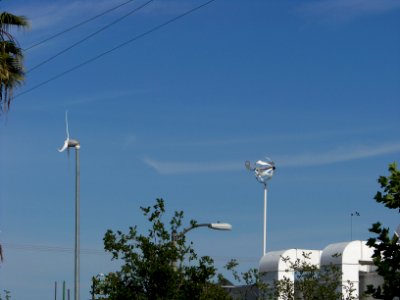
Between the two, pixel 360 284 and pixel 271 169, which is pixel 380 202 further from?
pixel 271 169

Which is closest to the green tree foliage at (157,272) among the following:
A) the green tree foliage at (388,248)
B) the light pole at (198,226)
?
the light pole at (198,226)

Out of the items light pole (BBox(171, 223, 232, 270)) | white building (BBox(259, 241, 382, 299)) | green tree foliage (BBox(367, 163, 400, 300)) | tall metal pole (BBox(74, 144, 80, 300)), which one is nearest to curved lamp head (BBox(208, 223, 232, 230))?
light pole (BBox(171, 223, 232, 270))

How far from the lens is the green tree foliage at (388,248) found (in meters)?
13.1

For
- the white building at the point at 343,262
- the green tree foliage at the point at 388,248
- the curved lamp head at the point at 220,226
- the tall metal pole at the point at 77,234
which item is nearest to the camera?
the green tree foliage at the point at 388,248

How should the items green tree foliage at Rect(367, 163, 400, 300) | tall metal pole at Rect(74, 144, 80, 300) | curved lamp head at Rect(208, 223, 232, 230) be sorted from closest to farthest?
green tree foliage at Rect(367, 163, 400, 300)
tall metal pole at Rect(74, 144, 80, 300)
curved lamp head at Rect(208, 223, 232, 230)

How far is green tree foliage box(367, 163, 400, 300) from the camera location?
43.0 feet

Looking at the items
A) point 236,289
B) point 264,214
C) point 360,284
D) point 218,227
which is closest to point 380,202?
point 218,227

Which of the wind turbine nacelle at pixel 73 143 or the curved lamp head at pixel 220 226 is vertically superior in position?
the wind turbine nacelle at pixel 73 143

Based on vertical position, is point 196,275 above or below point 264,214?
below

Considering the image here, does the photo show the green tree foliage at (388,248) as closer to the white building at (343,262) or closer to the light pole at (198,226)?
the light pole at (198,226)

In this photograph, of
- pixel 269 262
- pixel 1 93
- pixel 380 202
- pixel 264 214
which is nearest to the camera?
pixel 380 202

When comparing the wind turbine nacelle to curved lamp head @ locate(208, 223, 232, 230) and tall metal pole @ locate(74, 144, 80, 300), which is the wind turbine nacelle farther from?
curved lamp head @ locate(208, 223, 232, 230)

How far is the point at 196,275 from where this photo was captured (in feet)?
114

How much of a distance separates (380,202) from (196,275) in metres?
21.1
